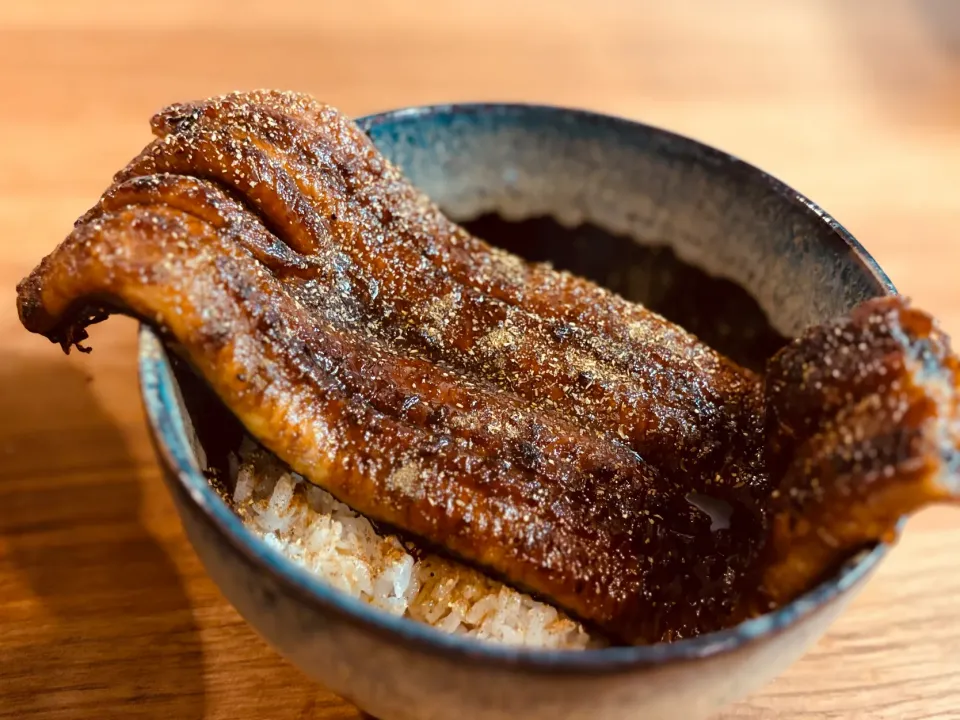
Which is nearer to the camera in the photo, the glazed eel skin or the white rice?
the glazed eel skin

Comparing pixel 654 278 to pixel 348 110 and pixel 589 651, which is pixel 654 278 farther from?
pixel 348 110

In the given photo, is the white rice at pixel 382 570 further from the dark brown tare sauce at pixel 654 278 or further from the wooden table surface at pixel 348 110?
the dark brown tare sauce at pixel 654 278

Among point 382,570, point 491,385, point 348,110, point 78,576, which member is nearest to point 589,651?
point 382,570

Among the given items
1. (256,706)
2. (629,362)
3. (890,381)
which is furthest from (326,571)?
(890,381)

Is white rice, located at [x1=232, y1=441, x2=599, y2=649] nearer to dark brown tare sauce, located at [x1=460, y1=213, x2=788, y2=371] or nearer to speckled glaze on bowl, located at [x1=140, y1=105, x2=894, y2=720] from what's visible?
speckled glaze on bowl, located at [x1=140, y1=105, x2=894, y2=720]

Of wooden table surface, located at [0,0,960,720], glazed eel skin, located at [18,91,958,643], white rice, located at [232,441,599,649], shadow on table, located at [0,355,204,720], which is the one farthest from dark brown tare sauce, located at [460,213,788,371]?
shadow on table, located at [0,355,204,720]

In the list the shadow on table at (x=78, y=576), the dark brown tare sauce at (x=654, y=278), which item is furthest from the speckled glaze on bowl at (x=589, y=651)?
the shadow on table at (x=78, y=576)
